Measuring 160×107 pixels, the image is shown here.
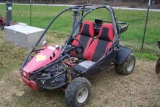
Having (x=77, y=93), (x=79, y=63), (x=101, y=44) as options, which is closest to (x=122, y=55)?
(x=101, y=44)

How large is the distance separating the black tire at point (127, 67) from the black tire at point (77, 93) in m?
1.38

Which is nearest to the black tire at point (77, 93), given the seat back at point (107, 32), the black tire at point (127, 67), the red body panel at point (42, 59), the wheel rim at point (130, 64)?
the red body panel at point (42, 59)

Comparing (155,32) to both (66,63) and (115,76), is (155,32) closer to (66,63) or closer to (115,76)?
(115,76)

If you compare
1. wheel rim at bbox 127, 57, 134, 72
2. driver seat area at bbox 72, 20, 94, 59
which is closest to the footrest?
driver seat area at bbox 72, 20, 94, 59

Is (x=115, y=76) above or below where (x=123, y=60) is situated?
below

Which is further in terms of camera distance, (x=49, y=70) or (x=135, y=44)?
(x=135, y=44)

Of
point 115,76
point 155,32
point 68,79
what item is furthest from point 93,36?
point 155,32

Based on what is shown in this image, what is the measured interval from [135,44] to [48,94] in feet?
14.2

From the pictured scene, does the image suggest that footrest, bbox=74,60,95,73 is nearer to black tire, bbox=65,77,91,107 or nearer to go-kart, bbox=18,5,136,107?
go-kart, bbox=18,5,136,107

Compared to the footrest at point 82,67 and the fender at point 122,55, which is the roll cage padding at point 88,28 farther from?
the footrest at point 82,67

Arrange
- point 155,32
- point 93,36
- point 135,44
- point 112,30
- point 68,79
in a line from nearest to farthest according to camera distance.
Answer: point 68,79 < point 112,30 < point 93,36 < point 135,44 < point 155,32

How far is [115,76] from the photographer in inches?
201

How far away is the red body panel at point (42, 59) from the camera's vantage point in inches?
152

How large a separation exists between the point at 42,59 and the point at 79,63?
708 mm
